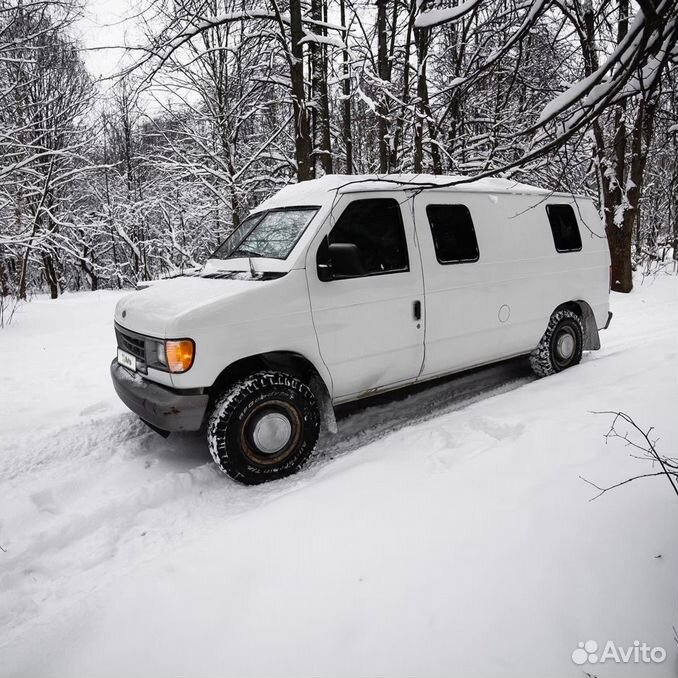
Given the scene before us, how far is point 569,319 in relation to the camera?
5371 mm

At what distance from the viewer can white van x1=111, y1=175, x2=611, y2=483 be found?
3.21 metres

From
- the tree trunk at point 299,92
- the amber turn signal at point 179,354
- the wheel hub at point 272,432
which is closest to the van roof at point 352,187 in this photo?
the amber turn signal at point 179,354

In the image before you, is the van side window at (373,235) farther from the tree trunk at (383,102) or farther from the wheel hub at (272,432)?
the tree trunk at (383,102)

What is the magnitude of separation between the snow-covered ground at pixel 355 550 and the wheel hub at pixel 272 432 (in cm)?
28

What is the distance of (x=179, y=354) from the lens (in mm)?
3072

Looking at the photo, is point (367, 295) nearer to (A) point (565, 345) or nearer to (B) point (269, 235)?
(B) point (269, 235)

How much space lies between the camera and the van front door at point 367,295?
354 centimetres

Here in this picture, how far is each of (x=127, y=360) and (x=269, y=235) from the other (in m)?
1.54

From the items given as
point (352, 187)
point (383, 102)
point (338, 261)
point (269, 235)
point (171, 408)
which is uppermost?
point (383, 102)

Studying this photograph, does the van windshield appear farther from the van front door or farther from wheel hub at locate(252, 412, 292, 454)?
wheel hub at locate(252, 412, 292, 454)

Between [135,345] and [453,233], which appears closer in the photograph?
[135,345]

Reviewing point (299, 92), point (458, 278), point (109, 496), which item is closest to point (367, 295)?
point (458, 278)

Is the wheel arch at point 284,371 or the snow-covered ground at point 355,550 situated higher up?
the wheel arch at point 284,371

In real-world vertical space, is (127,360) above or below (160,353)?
below
